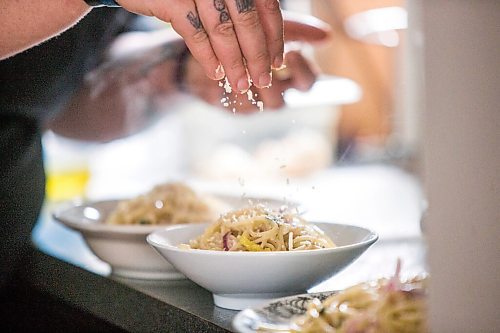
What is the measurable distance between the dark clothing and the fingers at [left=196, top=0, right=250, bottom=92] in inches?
31.7

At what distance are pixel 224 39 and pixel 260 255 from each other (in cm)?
33

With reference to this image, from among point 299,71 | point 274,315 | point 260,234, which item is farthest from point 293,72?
point 274,315

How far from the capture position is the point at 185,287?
4.76ft

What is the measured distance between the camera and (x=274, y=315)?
102cm

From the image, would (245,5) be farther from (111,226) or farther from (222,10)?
(111,226)

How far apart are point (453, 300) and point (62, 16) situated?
0.94 metres

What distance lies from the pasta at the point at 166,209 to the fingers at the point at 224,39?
19.7 inches

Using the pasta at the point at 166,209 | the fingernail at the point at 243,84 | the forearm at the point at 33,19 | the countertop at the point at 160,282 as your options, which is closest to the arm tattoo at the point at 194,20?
the fingernail at the point at 243,84

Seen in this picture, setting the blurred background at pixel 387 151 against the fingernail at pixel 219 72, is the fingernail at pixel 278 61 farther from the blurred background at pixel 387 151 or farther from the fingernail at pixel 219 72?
the blurred background at pixel 387 151

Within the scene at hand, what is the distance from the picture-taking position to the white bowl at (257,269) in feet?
3.90

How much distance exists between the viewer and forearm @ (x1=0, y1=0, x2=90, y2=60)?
4.66 ft

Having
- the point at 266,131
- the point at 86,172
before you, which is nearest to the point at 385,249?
the point at 86,172

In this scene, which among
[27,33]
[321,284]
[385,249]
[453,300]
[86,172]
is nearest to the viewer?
[453,300]

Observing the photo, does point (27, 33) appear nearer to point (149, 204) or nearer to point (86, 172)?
point (149, 204)
